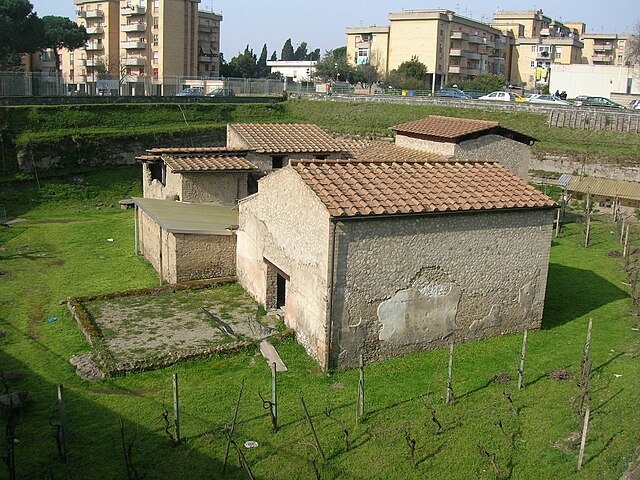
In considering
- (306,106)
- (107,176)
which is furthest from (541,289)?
(306,106)

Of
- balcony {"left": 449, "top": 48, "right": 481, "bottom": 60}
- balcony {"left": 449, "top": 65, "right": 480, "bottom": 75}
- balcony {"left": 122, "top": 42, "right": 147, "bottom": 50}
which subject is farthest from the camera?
balcony {"left": 449, "top": 65, "right": 480, "bottom": 75}

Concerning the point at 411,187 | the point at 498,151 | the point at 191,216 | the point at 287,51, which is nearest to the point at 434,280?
the point at 411,187

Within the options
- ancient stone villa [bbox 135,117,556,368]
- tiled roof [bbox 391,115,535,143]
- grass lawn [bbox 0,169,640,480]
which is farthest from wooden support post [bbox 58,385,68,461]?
tiled roof [bbox 391,115,535,143]

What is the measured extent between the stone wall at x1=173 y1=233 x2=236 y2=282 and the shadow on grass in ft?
28.3

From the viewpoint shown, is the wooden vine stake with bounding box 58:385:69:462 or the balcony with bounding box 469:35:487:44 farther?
the balcony with bounding box 469:35:487:44

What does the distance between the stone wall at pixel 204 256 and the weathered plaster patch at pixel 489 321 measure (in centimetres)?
724

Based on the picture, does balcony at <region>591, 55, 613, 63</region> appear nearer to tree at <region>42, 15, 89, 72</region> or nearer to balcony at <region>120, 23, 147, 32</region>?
balcony at <region>120, 23, 147, 32</region>

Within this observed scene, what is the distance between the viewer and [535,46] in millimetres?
88625

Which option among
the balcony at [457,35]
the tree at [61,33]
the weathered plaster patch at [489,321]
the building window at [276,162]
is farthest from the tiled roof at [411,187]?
the balcony at [457,35]

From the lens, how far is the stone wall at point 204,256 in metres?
18.9

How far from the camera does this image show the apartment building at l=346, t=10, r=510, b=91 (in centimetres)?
7538

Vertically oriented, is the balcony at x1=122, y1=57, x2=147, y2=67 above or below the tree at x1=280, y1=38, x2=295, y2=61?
below

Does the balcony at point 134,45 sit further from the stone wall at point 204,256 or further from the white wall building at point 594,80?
the stone wall at point 204,256

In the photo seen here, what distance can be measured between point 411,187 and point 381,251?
2098 mm
